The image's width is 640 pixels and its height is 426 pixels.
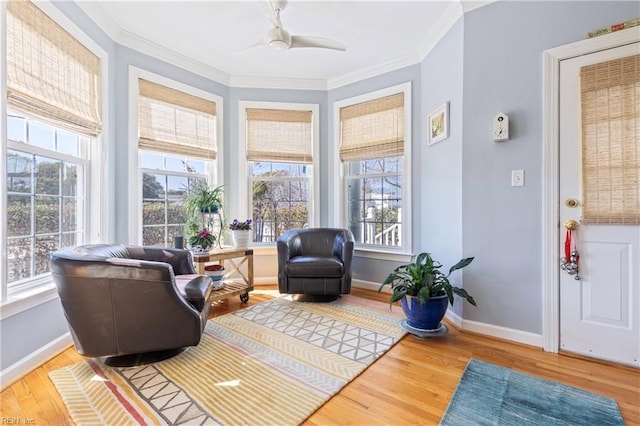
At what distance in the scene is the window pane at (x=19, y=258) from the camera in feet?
6.33

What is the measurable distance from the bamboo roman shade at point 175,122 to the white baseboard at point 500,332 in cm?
329

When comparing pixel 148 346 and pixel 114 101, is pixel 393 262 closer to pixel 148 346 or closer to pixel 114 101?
pixel 148 346

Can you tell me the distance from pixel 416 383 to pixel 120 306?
1.84 meters

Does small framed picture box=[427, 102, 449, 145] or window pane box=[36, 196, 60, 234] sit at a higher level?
small framed picture box=[427, 102, 449, 145]

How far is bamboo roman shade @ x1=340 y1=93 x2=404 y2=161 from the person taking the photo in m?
3.46

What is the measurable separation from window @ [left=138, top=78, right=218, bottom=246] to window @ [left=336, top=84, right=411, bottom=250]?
1.75 meters

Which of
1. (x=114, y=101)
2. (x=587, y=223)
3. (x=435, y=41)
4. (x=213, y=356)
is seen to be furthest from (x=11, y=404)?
(x=435, y=41)

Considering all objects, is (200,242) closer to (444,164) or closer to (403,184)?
(403,184)

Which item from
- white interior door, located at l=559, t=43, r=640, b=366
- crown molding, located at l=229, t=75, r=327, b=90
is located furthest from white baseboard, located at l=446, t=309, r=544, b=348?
crown molding, located at l=229, t=75, r=327, b=90

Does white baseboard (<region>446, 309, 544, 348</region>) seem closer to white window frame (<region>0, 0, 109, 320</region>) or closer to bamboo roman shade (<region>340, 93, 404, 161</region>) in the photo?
bamboo roman shade (<region>340, 93, 404, 161</region>)

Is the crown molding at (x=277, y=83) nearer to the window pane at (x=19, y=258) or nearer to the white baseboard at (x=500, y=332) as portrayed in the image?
the window pane at (x=19, y=258)

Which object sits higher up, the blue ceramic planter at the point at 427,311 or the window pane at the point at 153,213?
the window pane at the point at 153,213

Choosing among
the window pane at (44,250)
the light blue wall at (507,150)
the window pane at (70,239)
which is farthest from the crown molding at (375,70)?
the window pane at (44,250)

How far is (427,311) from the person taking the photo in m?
2.27
